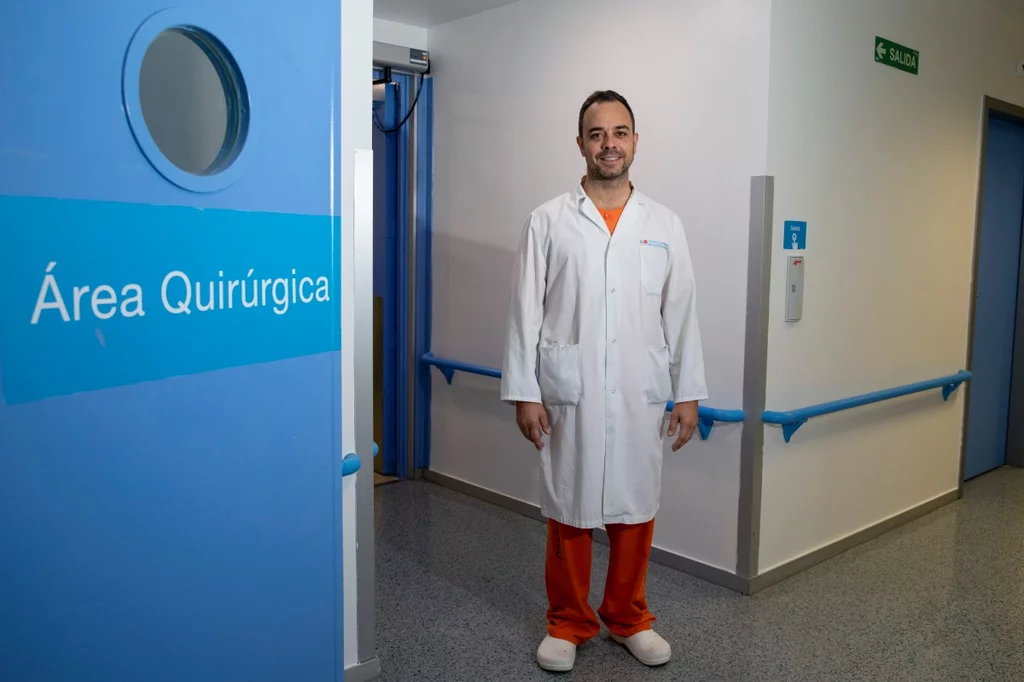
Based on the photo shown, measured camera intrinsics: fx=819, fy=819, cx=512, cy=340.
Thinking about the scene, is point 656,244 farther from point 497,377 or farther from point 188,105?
point 188,105

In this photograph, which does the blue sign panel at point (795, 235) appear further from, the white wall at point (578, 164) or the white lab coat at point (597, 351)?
the white lab coat at point (597, 351)

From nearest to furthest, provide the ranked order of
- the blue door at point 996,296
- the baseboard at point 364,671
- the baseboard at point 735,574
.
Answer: the baseboard at point 364,671 < the baseboard at point 735,574 < the blue door at point 996,296

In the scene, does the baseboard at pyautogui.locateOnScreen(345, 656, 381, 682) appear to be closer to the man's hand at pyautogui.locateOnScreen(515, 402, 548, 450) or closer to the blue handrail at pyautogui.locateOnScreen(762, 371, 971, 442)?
the man's hand at pyautogui.locateOnScreen(515, 402, 548, 450)

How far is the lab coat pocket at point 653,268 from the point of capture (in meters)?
2.57

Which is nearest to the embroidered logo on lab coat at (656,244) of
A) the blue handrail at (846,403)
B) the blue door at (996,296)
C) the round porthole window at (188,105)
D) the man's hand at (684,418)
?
the man's hand at (684,418)

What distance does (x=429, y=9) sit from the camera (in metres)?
4.07

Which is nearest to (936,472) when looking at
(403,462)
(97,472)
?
(403,462)

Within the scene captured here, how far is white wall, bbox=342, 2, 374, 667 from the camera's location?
2186 millimetres

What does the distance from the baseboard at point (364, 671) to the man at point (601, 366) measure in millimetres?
513

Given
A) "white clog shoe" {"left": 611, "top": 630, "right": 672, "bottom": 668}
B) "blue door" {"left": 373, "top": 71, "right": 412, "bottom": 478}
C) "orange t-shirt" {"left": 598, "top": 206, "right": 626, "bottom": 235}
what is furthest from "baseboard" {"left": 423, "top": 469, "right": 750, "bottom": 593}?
"orange t-shirt" {"left": 598, "top": 206, "right": 626, "bottom": 235}

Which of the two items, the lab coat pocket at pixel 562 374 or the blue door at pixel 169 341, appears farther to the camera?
the lab coat pocket at pixel 562 374

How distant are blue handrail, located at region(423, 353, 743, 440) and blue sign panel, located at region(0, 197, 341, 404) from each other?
7.71 ft

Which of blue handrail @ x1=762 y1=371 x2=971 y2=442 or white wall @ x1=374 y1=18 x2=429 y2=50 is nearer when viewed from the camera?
blue handrail @ x1=762 y1=371 x2=971 y2=442

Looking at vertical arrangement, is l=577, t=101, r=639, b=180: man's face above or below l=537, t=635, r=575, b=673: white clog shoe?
above
